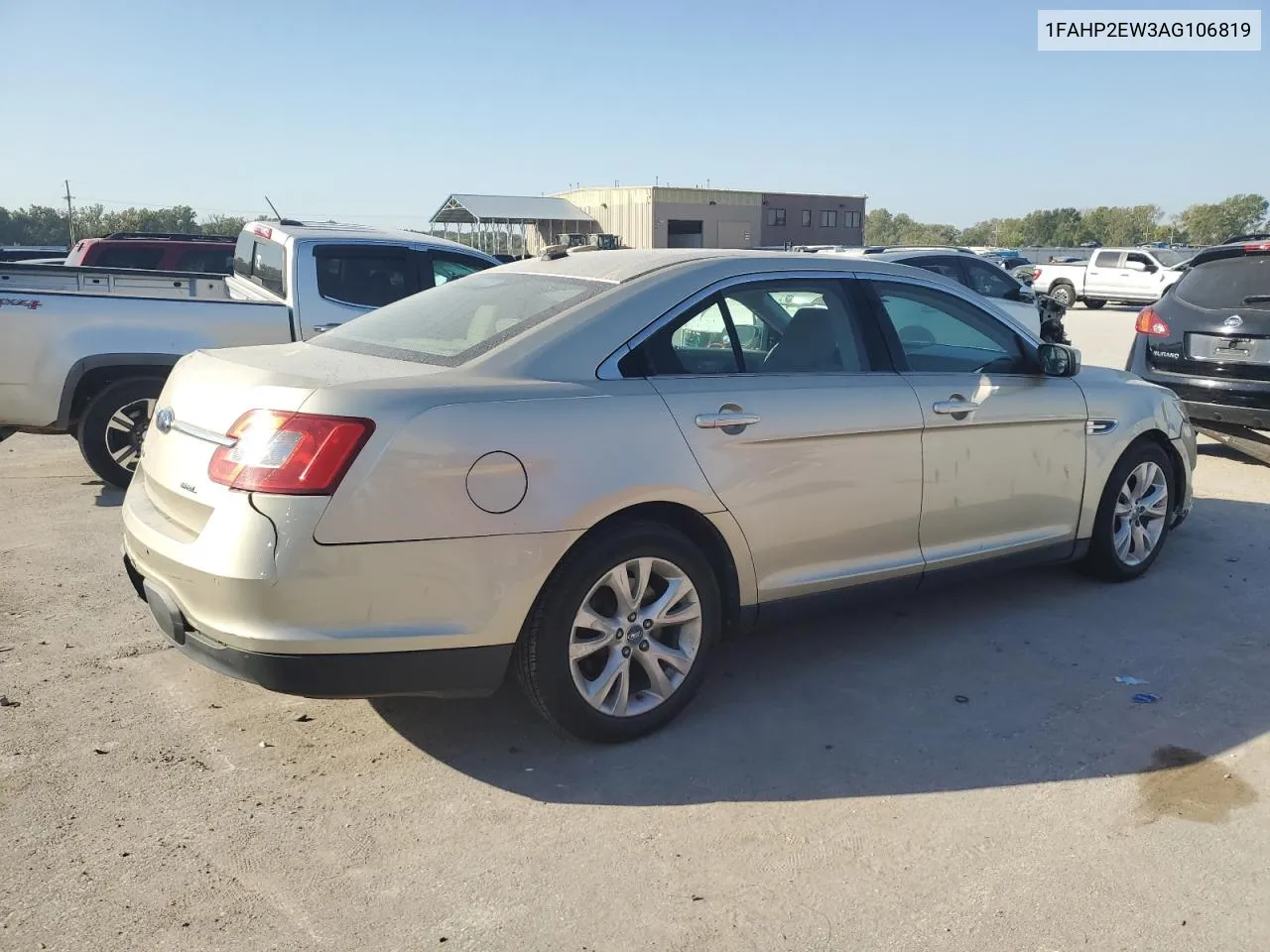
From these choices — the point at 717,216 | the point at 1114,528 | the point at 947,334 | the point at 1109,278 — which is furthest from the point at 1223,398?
the point at 717,216

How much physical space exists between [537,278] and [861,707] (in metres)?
2.05

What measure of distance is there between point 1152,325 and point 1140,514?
3.54 meters

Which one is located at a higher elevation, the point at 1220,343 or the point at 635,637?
the point at 1220,343

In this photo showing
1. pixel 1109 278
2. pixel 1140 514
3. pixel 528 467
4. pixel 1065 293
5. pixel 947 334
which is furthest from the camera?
pixel 1065 293

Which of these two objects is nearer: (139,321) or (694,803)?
(694,803)

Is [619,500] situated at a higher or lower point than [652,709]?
higher

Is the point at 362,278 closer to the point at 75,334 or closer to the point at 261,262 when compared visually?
the point at 261,262

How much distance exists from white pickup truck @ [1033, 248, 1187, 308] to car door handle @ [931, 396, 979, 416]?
26.6 metres

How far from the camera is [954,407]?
4.46 meters

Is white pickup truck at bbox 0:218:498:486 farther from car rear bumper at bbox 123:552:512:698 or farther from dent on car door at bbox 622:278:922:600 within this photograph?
dent on car door at bbox 622:278:922:600

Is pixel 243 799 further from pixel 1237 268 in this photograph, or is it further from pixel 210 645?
pixel 1237 268

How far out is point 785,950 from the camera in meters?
2.62

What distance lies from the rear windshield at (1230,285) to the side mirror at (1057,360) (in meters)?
3.69

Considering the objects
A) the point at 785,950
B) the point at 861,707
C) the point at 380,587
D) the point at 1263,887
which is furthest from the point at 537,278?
the point at 1263,887
